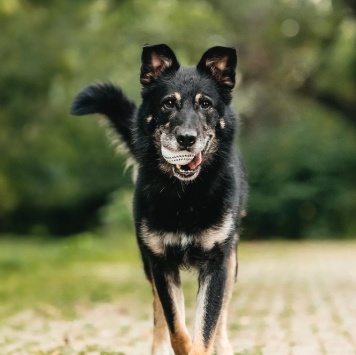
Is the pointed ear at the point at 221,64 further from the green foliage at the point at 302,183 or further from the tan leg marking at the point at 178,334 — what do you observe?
the green foliage at the point at 302,183

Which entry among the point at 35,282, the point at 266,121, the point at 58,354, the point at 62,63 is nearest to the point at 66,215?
the point at 266,121

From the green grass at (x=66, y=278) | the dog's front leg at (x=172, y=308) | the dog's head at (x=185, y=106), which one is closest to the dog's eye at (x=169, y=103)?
the dog's head at (x=185, y=106)

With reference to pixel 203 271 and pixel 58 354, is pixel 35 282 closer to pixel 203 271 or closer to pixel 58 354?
pixel 58 354

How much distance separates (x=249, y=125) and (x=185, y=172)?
3087 cm

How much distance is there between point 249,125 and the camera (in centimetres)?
3650

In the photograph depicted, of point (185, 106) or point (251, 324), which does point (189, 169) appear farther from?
point (251, 324)

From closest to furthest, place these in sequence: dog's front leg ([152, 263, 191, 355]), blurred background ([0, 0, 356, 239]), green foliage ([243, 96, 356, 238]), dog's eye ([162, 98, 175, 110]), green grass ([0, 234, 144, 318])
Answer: dog's eye ([162, 98, 175, 110]) < dog's front leg ([152, 263, 191, 355]) < green grass ([0, 234, 144, 318]) < blurred background ([0, 0, 356, 239]) < green foliage ([243, 96, 356, 238])

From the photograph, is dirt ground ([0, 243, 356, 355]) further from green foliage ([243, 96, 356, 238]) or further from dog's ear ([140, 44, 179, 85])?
green foliage ([243, 96, 356, 238])

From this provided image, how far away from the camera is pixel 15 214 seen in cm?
3678

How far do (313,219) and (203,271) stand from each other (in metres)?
26.2

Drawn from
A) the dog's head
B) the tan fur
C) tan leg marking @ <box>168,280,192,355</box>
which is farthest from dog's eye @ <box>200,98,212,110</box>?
tan leg marking @ <box>168,280,192,355</box>

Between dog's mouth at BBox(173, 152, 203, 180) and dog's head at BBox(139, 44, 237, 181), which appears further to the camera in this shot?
dog's mouth at BBox(173, 152, 203, 180)

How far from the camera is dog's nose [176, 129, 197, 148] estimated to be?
555cm

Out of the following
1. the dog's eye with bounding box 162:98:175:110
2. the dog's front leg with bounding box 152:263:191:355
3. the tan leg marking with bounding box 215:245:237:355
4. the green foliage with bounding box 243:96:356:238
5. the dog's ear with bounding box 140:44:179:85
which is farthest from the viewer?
the green foliage with bounding box 243:96:356:238
